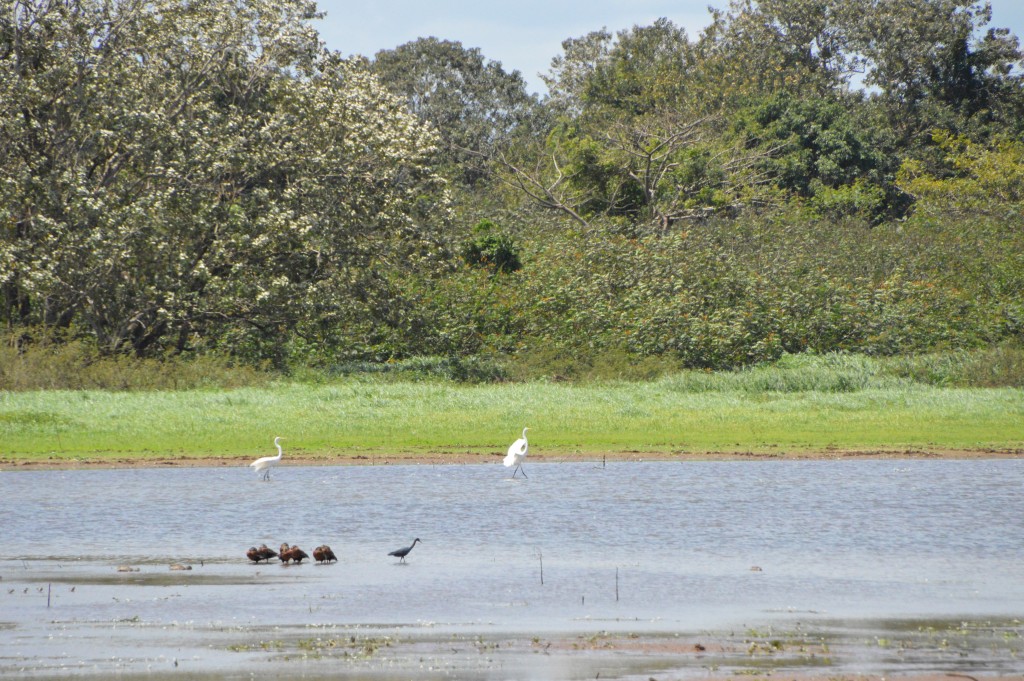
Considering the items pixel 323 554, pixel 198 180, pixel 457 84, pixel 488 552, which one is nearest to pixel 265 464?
pixel 488 552

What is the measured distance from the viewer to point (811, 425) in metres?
31.0

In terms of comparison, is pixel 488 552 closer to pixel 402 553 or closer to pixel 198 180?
pixel 402 553

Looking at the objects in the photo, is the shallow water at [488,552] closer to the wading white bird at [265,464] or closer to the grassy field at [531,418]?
the wading white bird at [265,464]

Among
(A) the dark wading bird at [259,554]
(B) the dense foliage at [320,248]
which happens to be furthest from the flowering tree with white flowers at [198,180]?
(A) the dark wading bird at [259,554]

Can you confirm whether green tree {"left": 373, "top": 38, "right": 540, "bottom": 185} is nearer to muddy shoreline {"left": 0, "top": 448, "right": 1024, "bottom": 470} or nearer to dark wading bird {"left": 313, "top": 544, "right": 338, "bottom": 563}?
muddy shoreline {"left": 0, "top": 448, "right": 1024, "bottom": 470}

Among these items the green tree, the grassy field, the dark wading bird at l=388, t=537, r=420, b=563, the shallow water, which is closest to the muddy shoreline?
the grassy field

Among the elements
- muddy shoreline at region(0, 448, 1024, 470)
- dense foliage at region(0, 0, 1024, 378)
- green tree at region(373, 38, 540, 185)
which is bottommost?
muddy shoreline at region(0, 448, 1024, 470)

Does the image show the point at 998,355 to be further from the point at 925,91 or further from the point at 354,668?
the point at 925,91

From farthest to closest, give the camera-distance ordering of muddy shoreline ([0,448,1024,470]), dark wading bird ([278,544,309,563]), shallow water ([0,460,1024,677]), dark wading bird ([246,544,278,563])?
muddy shoreline ([0,448,1024,470]) → dark wading bird ([278,544,309,563]) → dark wading bird ([246,544,278,563]) → shallow water ([0,460,1024,677])

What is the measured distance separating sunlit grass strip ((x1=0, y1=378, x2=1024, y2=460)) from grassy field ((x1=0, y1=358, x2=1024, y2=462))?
0.04 meters

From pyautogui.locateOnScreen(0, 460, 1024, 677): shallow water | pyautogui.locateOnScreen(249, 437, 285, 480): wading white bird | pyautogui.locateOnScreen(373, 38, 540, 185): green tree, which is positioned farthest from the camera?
pyautogui.locateOnScreen(373, 38, 540, 185): green tree

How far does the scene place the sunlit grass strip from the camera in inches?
1104

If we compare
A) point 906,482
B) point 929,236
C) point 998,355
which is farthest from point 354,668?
point 929,236

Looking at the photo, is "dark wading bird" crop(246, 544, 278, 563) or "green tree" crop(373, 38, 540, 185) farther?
"green tree" crop(373, 38, 540, 185)
